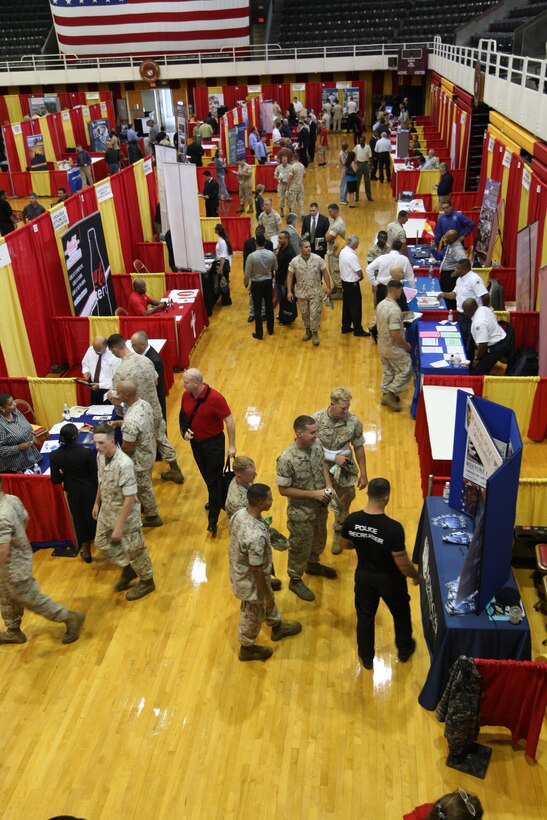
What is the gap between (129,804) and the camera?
405 centimetres

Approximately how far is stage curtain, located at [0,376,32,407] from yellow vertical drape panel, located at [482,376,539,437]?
15.6ft

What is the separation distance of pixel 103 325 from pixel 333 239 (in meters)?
3.58

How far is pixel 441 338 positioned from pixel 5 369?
16.7 feet

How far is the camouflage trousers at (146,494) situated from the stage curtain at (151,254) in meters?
6.78

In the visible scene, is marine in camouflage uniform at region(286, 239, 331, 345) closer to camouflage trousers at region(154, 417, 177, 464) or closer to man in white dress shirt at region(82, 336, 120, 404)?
→ man in white dress shirt at region(82, 336, 120, 404)

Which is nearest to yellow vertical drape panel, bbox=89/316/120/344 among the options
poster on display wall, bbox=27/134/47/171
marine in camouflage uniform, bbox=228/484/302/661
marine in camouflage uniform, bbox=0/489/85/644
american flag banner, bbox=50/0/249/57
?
marine in camouflage uniform, bbox=0/489/85/644

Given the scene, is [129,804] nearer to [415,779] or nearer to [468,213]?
[415,779]

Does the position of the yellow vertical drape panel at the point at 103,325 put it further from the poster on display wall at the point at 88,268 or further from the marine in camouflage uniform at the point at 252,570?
the marine in camouflage uniform at the point at 252,570

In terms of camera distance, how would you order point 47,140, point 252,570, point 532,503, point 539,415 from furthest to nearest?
1. point 47,140
2. point 539,415
3. point 532,503
4. point 252,570

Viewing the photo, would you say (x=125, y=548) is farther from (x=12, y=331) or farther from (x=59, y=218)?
(x=59, y=218)

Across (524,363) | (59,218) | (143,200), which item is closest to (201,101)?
(143,200)

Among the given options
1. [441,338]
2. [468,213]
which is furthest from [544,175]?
[468,213]

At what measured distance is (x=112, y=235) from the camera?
11.3 m

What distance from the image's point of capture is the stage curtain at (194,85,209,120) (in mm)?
26703
